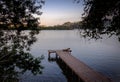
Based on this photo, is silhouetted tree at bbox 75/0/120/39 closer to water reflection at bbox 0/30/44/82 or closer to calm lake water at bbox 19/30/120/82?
calm lake water at bbox 19/30/120/82

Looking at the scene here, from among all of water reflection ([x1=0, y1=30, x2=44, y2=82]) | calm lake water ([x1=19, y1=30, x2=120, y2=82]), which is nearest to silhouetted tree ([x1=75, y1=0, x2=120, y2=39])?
calm lake water ([x1=19, y1=30, x2=120, y2=82])

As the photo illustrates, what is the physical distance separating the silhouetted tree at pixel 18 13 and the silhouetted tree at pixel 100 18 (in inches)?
93.4

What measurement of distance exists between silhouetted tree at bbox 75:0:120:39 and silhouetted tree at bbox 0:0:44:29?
7.79 ft

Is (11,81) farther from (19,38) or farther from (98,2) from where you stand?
(98,2)

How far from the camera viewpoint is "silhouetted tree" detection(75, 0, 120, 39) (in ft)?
33.3

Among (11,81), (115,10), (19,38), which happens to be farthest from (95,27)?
(11,81)

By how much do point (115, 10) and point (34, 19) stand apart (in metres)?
3.70

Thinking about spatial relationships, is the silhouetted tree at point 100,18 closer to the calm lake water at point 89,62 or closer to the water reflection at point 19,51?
the calm lake water at point 89,62

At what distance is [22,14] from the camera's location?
1069 cm

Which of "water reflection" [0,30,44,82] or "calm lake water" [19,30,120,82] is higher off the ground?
"water reflection" [0,30,44,82]

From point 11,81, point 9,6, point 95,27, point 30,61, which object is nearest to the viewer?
point 11,81

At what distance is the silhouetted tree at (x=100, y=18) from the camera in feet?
33.3

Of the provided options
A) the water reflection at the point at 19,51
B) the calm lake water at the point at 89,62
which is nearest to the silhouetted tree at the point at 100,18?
the calm lake water at the point at 89,62

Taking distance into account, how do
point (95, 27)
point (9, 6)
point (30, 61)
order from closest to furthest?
1. point (9, 6)
2. point (30, 61)
3. point (95, 27)
